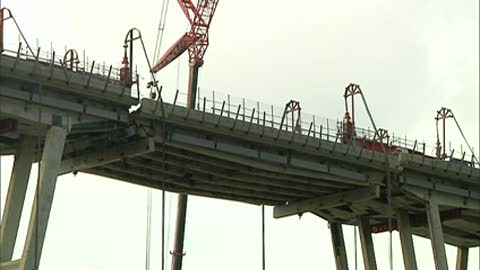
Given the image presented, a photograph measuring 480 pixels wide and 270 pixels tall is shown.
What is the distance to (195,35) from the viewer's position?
118 m

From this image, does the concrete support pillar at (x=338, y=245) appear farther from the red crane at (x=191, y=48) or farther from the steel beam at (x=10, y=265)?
the steel beam at (x=10, y=265)

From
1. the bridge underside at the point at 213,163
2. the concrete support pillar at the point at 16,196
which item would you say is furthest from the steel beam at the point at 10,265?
the concrete support pillar at the point at 16,196

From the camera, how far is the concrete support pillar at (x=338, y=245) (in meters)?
94.9

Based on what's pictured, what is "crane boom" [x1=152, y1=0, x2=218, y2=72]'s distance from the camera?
117750 mm

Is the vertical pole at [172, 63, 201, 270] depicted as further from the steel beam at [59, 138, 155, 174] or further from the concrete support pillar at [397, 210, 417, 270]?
the steel beam at [59, 138, 155, 174]

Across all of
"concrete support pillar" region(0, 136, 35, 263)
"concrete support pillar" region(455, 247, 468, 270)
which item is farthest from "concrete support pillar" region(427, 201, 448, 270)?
"concrete support pillar" region(0, 136, 35, 263)

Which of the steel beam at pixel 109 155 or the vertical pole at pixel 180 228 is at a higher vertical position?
the vertical pole at pixel 180 228

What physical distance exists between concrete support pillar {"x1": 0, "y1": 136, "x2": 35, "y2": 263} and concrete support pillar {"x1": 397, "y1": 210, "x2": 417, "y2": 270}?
3837 cm

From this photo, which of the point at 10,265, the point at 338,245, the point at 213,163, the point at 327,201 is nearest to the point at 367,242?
the point at 338,245

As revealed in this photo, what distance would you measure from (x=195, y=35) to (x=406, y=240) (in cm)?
4278

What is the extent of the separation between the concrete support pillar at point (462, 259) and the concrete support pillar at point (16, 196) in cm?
5717

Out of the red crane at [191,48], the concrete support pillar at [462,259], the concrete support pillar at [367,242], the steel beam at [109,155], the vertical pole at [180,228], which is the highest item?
the red crane at [191,48]

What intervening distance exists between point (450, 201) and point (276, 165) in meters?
20.5

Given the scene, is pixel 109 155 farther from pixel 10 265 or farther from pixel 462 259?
pixel 462 259
